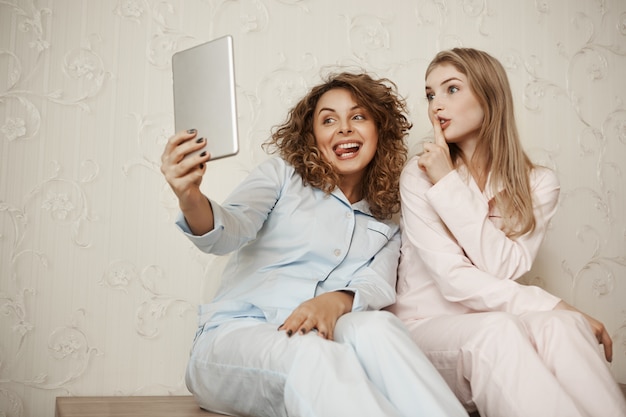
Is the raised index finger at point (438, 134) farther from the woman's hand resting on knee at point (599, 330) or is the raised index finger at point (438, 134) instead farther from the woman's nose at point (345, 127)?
the woman's hand resting on knee at point (599, 330)

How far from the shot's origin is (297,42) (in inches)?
72.1

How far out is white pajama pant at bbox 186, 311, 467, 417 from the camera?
0.97 meters

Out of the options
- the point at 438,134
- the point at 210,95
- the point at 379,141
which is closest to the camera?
the point at 210,95

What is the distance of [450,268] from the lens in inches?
56.2

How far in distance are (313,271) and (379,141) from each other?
43 centimetres

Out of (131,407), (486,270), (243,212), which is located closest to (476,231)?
(486,270)

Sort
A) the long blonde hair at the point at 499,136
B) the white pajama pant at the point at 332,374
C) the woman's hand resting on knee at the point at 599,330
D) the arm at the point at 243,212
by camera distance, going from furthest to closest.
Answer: the long blonde hair at the point at 499,136, the woman's hand resting on knee at the point at 599,330, the arm at the point at 243,212, the white pajama pant at the point at 332,374

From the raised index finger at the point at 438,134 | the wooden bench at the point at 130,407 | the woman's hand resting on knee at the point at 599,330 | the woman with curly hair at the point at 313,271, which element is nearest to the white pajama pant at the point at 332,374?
the woman with curly hair at the point at 313,271

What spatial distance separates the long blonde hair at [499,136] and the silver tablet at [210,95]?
72 cm

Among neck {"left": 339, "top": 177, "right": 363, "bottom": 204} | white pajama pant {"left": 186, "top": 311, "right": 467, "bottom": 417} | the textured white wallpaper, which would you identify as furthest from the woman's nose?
white pajama pant {"left": 186, "top": 311, "right": 467, "bottom": 417}

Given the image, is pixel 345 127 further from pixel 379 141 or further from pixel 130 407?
pixel 130 407

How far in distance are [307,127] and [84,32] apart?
615mm

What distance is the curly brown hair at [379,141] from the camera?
5.22ft

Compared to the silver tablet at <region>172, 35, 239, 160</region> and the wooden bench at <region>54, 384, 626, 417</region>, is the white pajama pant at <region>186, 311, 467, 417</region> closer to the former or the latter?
the wooden bench at <region>54, 384, 626, 417</region>
